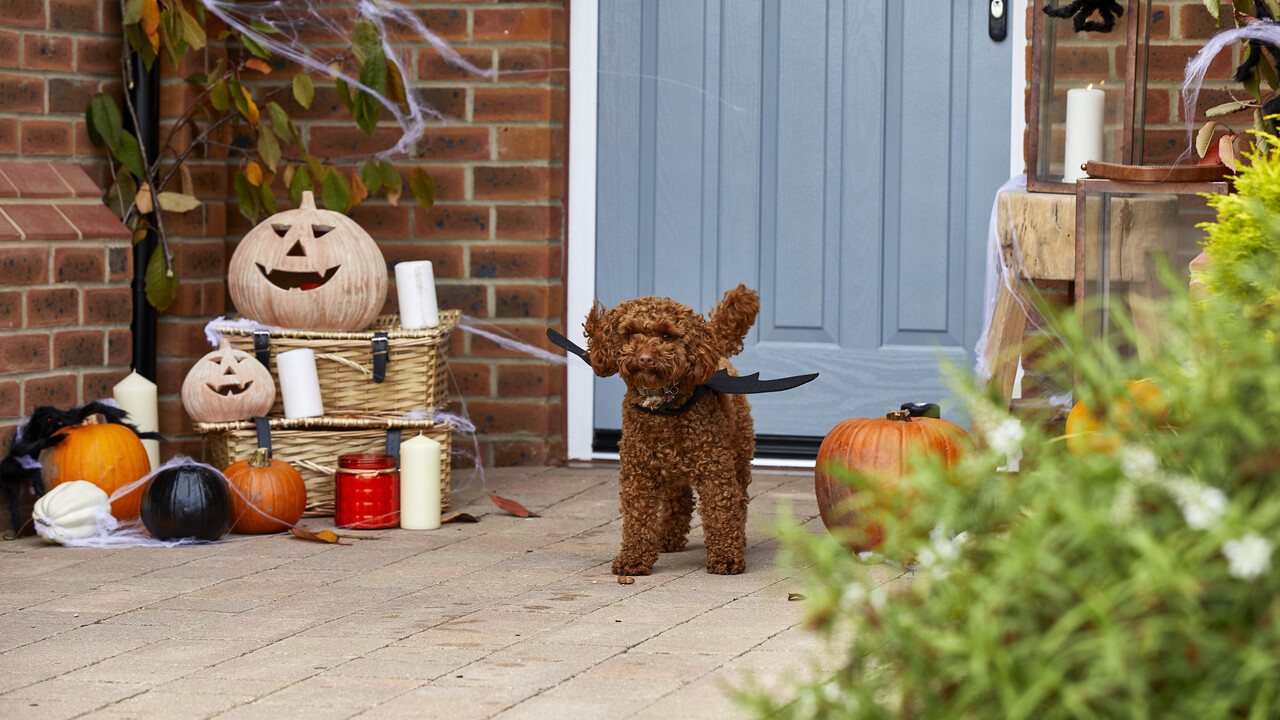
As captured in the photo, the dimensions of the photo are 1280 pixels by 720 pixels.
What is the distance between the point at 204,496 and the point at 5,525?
0.71 metres

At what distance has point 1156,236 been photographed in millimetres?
3451

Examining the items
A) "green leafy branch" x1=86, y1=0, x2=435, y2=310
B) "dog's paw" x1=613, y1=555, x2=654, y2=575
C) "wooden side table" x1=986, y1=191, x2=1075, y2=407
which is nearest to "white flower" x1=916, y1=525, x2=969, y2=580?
"dog's paw" x1=613, y1=555, x2=654, y2=575

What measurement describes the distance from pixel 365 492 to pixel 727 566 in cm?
114

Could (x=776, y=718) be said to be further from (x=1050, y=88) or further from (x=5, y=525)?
(x=5, y=525)

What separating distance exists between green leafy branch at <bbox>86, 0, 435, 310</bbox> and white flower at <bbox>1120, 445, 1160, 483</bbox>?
3.53 m

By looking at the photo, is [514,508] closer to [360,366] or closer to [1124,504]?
[360,366]

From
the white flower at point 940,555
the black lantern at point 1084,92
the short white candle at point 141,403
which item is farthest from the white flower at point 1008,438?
the short white candle at point 141,403

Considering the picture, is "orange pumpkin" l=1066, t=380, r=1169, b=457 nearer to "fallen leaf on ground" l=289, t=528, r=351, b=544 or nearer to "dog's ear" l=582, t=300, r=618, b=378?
"dog's ear" l=582, t=300, r=618, b=378

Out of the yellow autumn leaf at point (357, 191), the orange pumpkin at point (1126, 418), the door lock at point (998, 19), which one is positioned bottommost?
the orange pumpkin at point (1126, 418)

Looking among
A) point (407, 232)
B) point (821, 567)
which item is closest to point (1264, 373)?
point (821, 567)

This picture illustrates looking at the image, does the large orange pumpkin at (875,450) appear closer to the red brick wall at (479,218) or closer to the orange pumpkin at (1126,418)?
the red brick wall at (479,218)

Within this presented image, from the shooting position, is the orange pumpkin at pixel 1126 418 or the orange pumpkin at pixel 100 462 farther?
the orange pumpkin at pixel 100 462

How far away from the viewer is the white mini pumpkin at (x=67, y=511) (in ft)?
12.0

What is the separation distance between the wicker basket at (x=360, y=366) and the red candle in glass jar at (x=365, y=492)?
248mm
